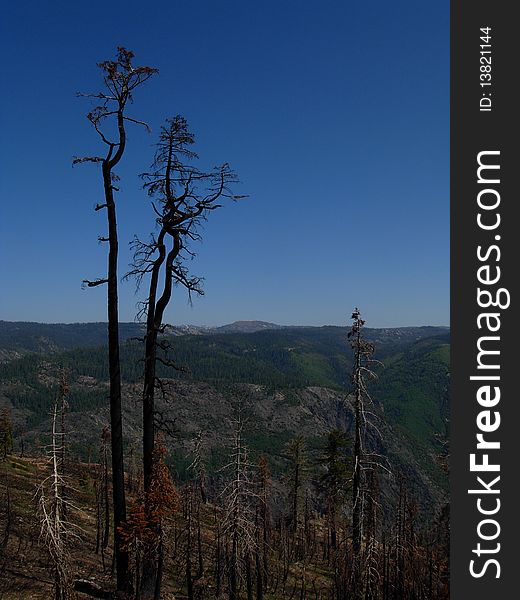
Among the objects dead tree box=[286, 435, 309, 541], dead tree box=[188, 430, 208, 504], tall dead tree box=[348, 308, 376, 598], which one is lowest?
dead tree box=[286, 435, 309, 541]

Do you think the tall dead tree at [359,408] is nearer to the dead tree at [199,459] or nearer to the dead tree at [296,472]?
the dead tree at [199,459]

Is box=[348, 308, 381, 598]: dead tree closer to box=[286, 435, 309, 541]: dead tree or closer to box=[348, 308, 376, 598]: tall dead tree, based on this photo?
box=[348, 308, 376, 598]: tall dead tree

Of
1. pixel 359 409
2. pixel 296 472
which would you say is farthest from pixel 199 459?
pixel 296 472

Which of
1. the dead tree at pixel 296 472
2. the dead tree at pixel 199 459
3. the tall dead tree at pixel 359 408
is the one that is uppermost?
the tall dead tree at pixel 359 408

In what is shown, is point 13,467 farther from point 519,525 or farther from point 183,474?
point 183,474

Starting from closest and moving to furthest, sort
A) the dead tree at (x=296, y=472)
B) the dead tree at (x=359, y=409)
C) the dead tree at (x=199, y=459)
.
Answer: the dead tree at (x=359, y=409) → the dead tree at (x=199, y=459) → the dead tree at (x=296, y=472)

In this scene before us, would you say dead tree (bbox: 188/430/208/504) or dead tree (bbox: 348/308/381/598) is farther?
dead tree (bbox: 188/430/208/504)

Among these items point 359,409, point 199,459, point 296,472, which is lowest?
point 296,472

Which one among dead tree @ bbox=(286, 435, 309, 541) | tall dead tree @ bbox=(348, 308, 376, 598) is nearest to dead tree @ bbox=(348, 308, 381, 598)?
tall dead tree @ bbox=(348, 308, 376, 598)

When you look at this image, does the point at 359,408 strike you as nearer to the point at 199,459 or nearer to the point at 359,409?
the point at 359,409

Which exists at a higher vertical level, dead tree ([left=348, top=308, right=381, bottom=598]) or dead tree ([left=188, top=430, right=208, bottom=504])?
dead tree ([left=348, top=308, right=381, bottom=598])

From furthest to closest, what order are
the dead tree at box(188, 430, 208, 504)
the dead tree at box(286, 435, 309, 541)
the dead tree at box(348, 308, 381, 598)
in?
the dead tree at box(286, 435, 309, 541)
the dead tree at box(188, 430, 208, 504)
the dead tree at box(348, 308, 381, 598)

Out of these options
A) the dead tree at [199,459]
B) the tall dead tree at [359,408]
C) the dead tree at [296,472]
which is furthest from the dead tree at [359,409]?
the dead tree at [296,472]

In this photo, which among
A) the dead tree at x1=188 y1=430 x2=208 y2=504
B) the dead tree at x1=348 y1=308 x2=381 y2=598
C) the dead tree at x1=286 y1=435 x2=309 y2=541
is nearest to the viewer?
the dead tree at x1=348 y1=308 x2=381 y2=598
